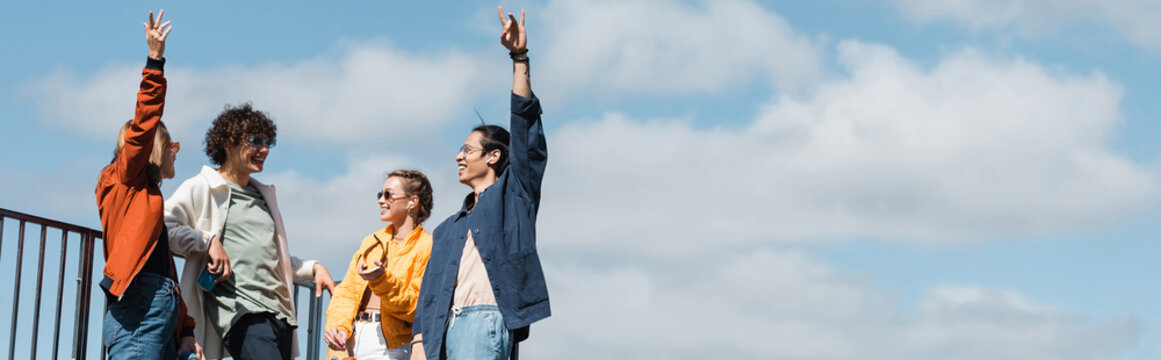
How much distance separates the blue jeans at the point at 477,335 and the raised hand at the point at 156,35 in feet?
5.77

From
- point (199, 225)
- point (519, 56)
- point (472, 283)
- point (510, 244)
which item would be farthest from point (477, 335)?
point (199, 225)

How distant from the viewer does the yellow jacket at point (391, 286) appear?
19.3ft

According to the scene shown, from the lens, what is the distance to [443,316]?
441cm

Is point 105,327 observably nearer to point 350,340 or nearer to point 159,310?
point 159,310

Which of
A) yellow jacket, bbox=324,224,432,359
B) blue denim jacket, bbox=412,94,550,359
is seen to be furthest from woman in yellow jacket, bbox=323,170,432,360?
blue denim jacket, bbox=412,94,550,359

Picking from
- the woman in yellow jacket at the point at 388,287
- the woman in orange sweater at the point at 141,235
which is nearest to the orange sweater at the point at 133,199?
the woman in orange sweater at the point at 141,235

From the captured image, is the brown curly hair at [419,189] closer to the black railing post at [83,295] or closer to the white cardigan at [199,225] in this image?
the white cardigan at [199,225]

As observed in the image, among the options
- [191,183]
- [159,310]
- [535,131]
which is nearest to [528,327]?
[535,131]

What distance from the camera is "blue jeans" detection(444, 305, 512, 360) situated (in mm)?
4305

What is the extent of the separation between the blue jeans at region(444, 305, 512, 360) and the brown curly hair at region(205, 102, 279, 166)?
2.16m

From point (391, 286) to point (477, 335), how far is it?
1509 millimetres

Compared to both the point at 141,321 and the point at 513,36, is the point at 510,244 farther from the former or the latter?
the point at 141,321

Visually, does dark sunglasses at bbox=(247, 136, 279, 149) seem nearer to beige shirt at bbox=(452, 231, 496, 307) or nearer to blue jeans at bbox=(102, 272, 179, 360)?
blue jeans at bbox=(102, 272, 179, 360)

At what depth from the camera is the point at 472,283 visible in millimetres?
4449
